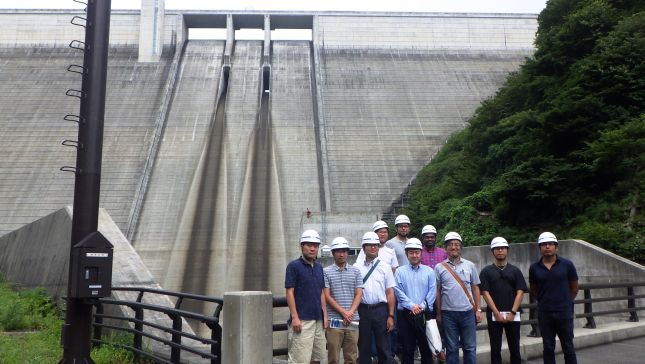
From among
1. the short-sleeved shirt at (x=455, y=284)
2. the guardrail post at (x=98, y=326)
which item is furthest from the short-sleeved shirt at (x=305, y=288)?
the guardrail post at (x=98, y=326)

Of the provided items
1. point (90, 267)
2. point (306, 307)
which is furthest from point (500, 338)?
point (90, 267)

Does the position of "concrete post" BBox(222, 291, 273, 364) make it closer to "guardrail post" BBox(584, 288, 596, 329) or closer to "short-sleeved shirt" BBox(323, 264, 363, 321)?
"short-sleeved shirt" BBox(323, 264, 363, 321)

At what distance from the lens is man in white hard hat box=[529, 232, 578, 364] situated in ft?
18.1

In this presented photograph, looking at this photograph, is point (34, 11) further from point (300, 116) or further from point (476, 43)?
point (476, 43)

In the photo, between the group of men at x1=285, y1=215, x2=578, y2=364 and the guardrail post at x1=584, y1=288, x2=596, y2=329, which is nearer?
the group of men at x1=285, y1=215, x2=578, y2=364

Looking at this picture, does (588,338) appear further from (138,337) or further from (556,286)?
(138,337)

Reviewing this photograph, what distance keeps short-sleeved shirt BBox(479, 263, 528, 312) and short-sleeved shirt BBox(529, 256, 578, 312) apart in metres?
0.19

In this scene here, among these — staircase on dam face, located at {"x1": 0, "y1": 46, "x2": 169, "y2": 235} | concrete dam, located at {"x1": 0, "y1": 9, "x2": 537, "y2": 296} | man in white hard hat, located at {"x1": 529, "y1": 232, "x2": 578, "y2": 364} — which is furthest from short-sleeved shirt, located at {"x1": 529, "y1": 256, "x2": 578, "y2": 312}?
staircase on dam face, located at {"x1": 0, "y1": 46, "x2": 169, "y2": 235}

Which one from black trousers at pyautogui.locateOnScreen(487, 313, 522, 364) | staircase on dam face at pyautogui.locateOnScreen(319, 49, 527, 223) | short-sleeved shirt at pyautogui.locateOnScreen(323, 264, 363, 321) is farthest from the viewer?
staircase on dam face at pyautogui.locateOnScreen(319, 49, 527, 223)

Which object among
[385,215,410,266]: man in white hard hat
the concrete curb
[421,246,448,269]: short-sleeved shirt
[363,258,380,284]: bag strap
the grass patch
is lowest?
the concrete curb

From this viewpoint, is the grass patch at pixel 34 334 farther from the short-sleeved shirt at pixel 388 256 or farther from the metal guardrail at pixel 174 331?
the short-sleeved shirt at pixel 388 256

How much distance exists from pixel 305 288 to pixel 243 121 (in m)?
27.1

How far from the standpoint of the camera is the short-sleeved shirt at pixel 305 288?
16.3ft

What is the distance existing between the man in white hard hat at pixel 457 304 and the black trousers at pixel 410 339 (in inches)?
8.5
